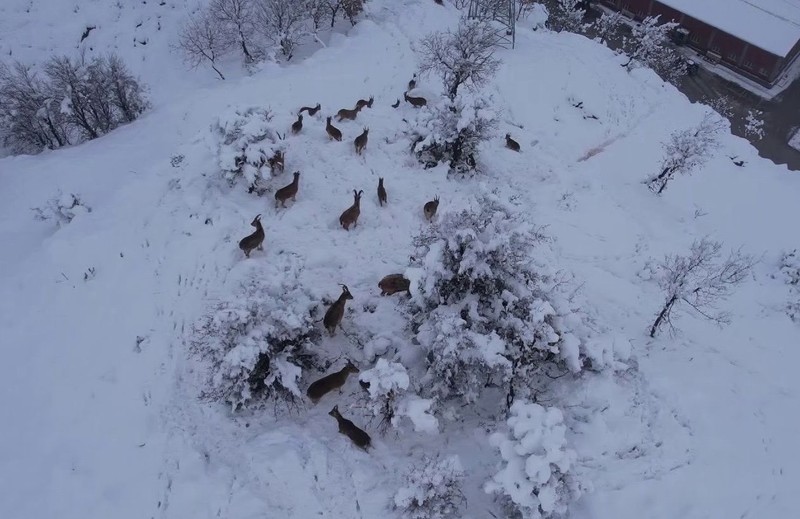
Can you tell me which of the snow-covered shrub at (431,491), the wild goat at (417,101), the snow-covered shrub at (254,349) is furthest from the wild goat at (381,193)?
the snow-covered shrub at (431,491)

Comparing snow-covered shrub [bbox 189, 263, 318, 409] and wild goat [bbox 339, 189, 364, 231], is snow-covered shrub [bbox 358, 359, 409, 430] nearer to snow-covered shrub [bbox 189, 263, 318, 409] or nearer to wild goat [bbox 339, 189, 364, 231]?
snow-covered shrub [bbox 189, 263, 318, 409]

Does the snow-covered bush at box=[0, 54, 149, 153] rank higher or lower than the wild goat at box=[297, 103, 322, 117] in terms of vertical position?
lower

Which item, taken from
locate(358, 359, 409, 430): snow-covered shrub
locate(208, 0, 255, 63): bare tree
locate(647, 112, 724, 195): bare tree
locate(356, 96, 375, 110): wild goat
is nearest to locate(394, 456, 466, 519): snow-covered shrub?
locate(358, 359, 409, 430): snow-covered shrub

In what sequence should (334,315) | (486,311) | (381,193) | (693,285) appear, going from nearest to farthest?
(486,311) → (334,315) → (693,285) → (381,193)

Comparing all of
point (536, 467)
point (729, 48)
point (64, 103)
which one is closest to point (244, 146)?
point (536, 467)

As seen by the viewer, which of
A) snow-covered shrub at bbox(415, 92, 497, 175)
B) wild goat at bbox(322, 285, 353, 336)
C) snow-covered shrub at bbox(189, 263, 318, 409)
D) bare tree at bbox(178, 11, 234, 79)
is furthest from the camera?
bare tree at bbox(178, 11, 234, 79)

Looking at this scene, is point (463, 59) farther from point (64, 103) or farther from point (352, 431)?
point (64, 103)
